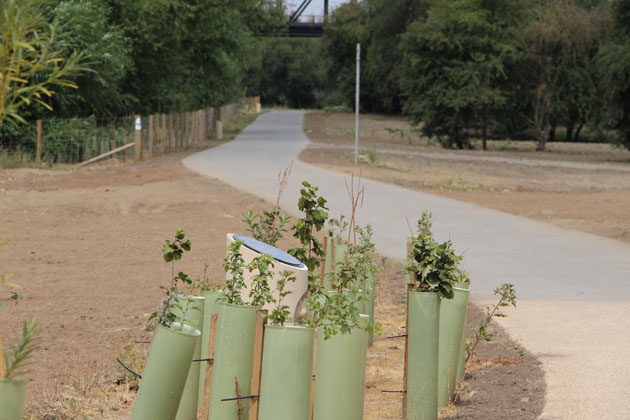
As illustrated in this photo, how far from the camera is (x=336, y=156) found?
2858 cm

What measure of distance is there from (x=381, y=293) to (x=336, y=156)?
20049 millimetres

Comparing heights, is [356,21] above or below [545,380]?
above

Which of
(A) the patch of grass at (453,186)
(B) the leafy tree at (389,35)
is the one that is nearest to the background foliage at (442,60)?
(A) the patch of grass at (453,186)

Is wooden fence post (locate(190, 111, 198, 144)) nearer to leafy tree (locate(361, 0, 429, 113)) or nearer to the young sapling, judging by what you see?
leafy tree (locate(361, 0, 429, 113))

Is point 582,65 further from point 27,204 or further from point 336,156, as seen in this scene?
point 27,204

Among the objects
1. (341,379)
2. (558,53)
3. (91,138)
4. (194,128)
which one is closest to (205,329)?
(341,379)

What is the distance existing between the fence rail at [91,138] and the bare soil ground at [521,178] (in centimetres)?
508

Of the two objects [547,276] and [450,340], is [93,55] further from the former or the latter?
[450,340]

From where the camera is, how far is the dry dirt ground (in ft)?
16.8

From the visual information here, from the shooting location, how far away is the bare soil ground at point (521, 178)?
621 inches

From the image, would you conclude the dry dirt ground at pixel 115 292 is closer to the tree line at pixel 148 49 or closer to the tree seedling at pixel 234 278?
the tree seedling at pixel 234 278

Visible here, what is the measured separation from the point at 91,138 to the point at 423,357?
22.6 meters

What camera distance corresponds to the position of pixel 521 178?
24.0 metres

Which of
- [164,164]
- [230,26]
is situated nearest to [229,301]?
[164,164]
